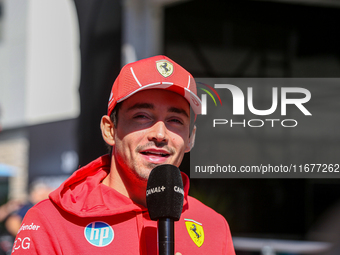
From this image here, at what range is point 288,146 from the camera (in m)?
5.24

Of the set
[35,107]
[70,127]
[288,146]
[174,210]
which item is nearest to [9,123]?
[35,107]

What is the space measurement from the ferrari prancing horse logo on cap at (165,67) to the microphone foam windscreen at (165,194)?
48 cm

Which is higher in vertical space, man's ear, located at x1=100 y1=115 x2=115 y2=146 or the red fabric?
man's ear, located at x1=100 y1=115 x2=115 y2=146

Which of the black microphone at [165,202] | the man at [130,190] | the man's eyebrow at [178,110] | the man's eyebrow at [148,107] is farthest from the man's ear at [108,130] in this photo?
the black microphone at [165,202]

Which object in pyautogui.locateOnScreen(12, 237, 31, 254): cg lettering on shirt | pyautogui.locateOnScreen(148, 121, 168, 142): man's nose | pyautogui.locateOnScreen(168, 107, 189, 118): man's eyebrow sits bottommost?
pyautogui.locateOnScreen(12, 237, 31, 254): cg lettering on shirt

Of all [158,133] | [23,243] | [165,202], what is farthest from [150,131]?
[23,243]

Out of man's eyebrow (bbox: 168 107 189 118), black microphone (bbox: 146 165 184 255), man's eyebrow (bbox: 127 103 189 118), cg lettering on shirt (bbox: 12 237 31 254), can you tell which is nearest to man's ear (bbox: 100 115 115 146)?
man's eyebrow (bbox: 127 103 189 118)

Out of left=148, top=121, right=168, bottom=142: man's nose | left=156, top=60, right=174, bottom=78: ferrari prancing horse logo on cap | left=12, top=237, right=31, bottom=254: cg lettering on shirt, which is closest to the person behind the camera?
left=12, top=237, right=31, bottom=254: cg lettering on shirt

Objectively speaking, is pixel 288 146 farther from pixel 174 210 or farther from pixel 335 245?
pixel 335 245

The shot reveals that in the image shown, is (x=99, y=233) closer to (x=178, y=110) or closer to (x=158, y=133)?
(x=158, y=133)

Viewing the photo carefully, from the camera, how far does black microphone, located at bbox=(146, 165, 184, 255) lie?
1281 mm

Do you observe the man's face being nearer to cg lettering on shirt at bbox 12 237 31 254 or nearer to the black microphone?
the black microphone

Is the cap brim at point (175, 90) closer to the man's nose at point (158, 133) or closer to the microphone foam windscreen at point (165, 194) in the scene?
the man's nose at point (158, 133)

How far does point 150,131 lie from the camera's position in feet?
5.45
